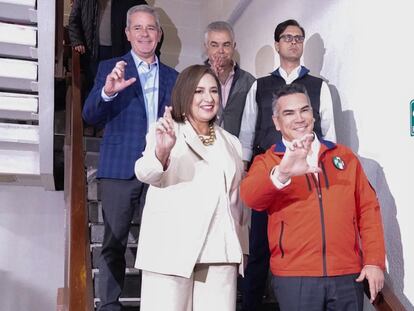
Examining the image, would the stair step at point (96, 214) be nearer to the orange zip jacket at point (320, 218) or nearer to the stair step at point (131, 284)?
A: the stair step at point (131, 284)

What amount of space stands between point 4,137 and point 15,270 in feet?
6.15

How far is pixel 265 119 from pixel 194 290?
3.90 feet

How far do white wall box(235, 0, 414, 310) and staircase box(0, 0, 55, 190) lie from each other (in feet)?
5.58

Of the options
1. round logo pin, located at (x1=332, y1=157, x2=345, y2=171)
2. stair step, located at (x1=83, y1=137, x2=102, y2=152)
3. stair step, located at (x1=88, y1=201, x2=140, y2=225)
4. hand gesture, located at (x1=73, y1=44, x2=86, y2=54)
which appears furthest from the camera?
stair step, located at (x1=83, y1=137, x2=102, y2=152)

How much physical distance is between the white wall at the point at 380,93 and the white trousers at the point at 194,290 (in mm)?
1111

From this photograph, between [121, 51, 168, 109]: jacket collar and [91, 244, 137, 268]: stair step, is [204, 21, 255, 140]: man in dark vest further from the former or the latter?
[91, 244, 137, 268]: stair step

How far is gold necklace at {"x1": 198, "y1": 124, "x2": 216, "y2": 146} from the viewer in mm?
1943

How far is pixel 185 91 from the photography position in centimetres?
195

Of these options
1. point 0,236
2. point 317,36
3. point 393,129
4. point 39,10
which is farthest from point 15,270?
point 393,129

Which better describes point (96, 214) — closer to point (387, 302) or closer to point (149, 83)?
point (149, 83)

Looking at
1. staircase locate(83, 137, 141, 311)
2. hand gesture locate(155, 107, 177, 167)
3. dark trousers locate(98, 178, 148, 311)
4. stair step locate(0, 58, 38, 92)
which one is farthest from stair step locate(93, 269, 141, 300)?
hand gesture locate(155, 107, 177, 167)

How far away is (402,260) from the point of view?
2.53 meters

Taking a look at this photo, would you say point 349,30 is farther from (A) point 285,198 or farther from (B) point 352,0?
(A) point 285,198

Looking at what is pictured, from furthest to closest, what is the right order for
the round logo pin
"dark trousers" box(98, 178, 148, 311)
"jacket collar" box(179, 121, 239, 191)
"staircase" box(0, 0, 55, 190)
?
1. "staircase" box(0, 0, 55, 190)
2. "dark trousers" box(98, 178, 148, 311)
3. the round logo pin
4. "jacket collar" box(179, 121, 239, 191)
